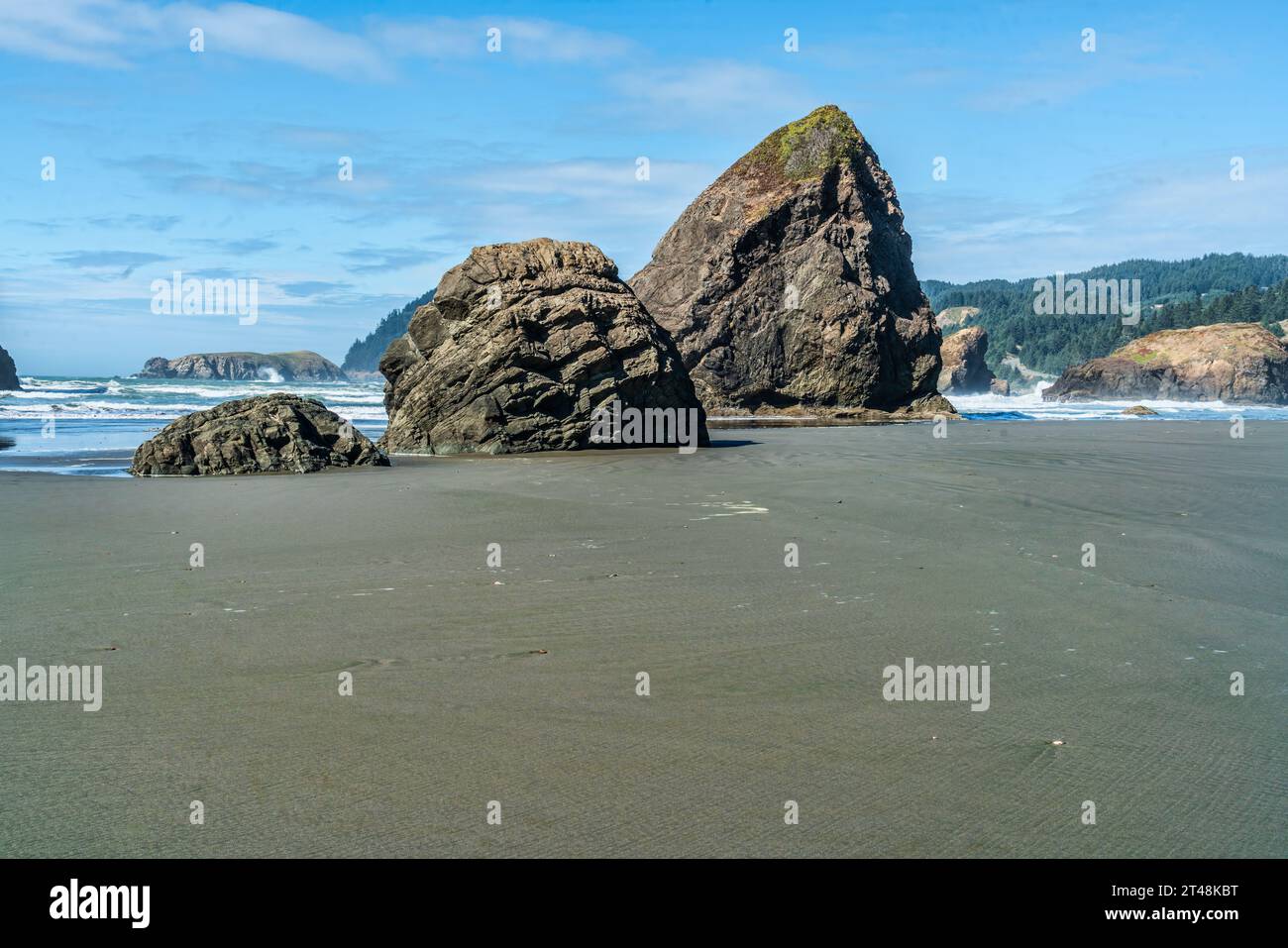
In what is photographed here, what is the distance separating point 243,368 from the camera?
168m

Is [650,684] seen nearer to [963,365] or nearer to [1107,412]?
[1107,412]

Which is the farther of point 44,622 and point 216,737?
point 44,622

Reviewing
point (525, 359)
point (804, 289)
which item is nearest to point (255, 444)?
point (525, 359)

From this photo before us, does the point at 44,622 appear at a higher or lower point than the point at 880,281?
lower

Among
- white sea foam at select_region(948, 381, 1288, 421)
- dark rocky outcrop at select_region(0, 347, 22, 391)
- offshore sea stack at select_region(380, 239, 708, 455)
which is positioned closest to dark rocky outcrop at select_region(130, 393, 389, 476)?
offshore sea stack at select_region(380, 239, 708, 455)

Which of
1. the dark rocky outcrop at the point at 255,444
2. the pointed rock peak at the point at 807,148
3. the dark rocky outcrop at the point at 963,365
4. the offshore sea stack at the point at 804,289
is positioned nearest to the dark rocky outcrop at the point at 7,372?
the offshore sea stack at the point at 804,289

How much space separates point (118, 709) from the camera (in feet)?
15.0

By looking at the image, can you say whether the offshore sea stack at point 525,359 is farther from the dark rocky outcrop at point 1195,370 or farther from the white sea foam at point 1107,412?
the dark rocky outcrop at point 1195,370

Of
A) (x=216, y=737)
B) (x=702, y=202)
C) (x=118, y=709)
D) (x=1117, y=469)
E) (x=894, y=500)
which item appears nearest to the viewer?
(x=216, y=737)

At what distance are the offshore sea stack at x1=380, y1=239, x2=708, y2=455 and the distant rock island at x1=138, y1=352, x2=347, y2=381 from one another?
461ft

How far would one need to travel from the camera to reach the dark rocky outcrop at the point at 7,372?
79938 millimetres
